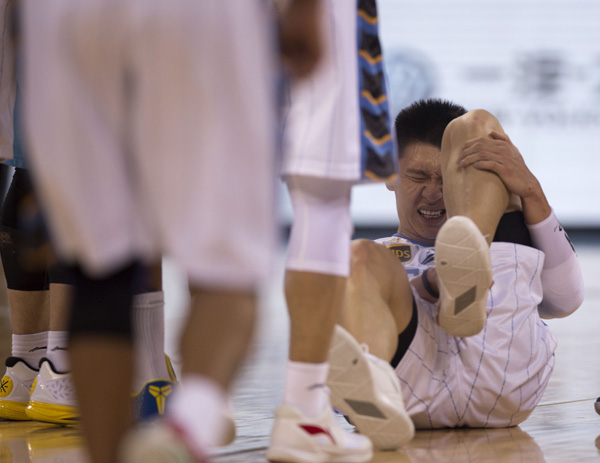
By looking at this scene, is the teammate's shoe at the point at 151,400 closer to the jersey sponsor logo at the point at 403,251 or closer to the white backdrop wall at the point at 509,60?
the jersey sponsor logo at the point at 403,251

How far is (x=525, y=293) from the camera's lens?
1556mm

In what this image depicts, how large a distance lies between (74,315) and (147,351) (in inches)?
25.0

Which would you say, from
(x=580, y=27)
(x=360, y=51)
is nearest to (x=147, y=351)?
(x=360, y=51)

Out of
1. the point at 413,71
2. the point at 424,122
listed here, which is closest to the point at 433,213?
the point at 424,122

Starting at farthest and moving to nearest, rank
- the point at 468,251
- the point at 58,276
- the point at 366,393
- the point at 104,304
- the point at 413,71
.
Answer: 1. the point at 413,71
2. the point at 58,276
3. the point at 468,251
4. the point at 366,393
5. the point at 104,304

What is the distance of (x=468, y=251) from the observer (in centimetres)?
132

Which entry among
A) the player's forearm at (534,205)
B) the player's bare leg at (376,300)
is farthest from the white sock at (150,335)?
the player's forearm at (534,205)

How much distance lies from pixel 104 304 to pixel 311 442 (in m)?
0.38

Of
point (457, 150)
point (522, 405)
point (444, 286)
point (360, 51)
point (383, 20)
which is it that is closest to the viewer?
point (360, 51)

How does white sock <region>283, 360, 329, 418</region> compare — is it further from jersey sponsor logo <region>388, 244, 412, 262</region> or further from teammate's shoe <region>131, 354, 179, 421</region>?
jersey sponsor logo <region>388, 244, 412, 262</region>

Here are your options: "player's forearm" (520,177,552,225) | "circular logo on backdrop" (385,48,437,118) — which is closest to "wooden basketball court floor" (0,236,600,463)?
"player's forearm" (520,177,552,225)

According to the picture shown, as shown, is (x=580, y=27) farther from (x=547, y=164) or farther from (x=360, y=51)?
(x=360, y=51)

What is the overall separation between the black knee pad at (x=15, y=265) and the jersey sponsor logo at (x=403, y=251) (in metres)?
0.71

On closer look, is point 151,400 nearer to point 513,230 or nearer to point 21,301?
point 21,301
